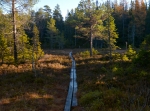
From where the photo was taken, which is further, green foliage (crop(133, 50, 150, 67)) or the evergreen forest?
green foliage (crop(133, 50, 150, 67))

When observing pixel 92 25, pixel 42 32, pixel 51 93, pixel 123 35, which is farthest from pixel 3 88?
pixel 42 32

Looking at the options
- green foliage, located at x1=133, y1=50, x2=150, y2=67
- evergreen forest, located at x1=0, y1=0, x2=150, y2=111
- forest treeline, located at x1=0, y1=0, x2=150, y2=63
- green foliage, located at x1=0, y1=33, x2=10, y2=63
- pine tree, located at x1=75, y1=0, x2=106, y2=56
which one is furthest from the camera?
pine tree, located at x1=75, y1=0, x2=106, y2=56

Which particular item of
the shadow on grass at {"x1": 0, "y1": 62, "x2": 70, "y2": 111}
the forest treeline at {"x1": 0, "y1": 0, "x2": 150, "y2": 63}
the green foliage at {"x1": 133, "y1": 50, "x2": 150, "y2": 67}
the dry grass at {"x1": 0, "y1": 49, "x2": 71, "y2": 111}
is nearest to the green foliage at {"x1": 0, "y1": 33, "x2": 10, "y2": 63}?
the forest treeline at {"x1": 0, "y1": 0, "x2": 150, "y2": 63}

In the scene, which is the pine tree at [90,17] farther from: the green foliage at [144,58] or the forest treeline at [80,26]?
the green foliage at [144,58]

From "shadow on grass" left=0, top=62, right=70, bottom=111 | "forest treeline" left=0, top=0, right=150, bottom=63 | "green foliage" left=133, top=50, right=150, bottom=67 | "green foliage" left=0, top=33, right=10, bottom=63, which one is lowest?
"shadow on grass" left=0, top=62, right=70, bottom=111

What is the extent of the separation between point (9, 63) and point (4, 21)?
4.89 meters

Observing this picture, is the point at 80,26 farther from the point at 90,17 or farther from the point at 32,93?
the point at 32,93

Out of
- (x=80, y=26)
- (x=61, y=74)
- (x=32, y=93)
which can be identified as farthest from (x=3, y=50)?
(x=80, y=26)

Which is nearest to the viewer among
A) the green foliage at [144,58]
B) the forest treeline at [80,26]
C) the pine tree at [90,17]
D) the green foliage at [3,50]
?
the green foliage at [144,58]

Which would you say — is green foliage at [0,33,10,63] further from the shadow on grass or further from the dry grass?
the shadow on grass

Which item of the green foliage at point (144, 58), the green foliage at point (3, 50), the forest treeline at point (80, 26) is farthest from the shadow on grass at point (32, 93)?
the green foliage at point (144, 58)

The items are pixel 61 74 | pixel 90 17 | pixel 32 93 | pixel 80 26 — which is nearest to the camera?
pixel 32 93

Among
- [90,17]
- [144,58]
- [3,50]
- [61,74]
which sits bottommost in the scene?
[61,74]

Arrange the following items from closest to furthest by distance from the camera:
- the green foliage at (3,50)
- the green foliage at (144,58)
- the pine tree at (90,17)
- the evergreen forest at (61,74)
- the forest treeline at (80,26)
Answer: the evergreen forest at (61,74)
the green foliage at (144,58)
the forest treeline at (80,26)
the green foliage at (3,50)
the pine tree at (90,17)
